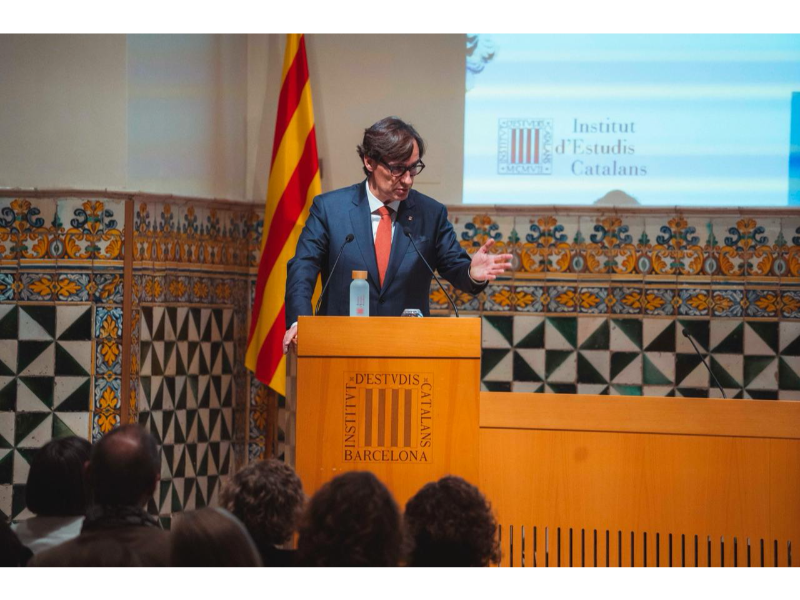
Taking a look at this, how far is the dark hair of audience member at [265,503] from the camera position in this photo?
2451 mm

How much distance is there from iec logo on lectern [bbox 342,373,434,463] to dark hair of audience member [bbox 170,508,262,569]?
1120mm

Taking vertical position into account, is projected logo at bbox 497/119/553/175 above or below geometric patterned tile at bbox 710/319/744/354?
above

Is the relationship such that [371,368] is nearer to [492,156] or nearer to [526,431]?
[526,431]

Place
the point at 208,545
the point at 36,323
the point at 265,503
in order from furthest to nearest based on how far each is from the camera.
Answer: the point at 36,323
the point at 265,503
the point at 208,545

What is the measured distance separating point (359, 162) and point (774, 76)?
2184 millimetres

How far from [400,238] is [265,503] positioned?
167 centimetres

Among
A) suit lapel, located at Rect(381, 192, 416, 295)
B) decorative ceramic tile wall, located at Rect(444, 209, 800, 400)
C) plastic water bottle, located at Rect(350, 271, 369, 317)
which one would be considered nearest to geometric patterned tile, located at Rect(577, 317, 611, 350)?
decorative ceramic tile wall, located at Rect(444, 209, 800, 400)

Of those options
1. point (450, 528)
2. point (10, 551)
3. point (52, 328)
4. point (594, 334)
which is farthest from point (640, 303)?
point (10, 551)

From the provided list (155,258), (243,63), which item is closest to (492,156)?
(243,63)

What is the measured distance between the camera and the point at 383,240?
395 centimetres

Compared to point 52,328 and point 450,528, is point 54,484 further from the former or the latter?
point 52,328

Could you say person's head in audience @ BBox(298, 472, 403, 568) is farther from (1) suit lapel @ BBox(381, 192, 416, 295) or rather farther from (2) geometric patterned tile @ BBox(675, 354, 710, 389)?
(2) geometric patterned tile @ BBox(675, 354, 710, 389)

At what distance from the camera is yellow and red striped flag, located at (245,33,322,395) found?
521cm

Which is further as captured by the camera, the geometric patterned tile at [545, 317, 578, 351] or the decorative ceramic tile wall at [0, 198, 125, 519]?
the geometric patterned tile at [545, 317, 578, 351]
